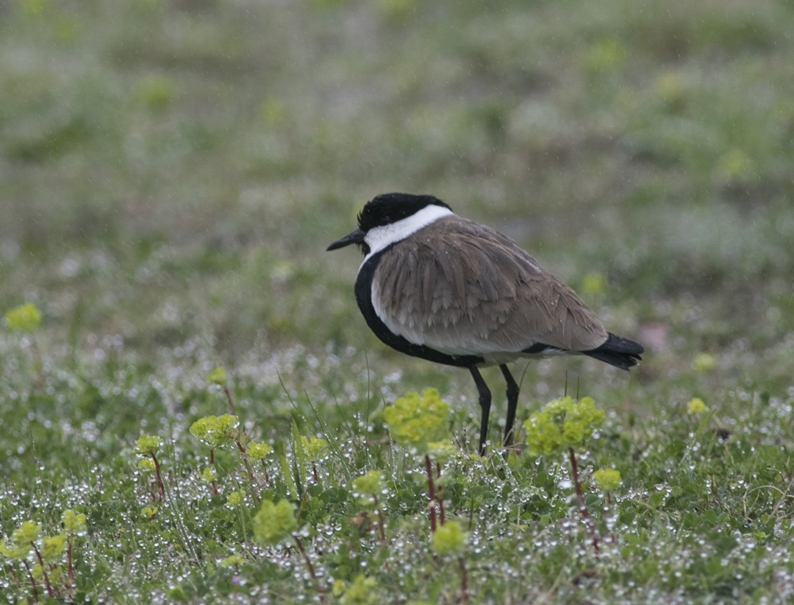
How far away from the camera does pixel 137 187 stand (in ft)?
38.4

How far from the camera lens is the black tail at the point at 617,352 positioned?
14.7 ft

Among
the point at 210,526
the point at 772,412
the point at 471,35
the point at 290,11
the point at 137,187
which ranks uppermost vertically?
the point at 290,11

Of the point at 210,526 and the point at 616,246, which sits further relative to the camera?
the point at 616,246

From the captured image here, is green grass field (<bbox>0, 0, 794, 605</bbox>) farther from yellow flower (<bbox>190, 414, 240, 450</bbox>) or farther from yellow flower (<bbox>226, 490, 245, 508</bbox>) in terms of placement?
yellow flower (<bbox>190, 414, 240, 450</bbox>)

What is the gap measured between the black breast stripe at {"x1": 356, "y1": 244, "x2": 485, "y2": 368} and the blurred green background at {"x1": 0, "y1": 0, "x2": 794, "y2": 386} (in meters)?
2.69

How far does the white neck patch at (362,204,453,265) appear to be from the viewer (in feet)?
17.0

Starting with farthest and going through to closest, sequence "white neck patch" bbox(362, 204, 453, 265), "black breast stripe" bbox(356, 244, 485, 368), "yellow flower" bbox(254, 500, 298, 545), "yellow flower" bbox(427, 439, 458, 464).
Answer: "white neck patch" bbox(362, 204, 453, 265) → "black breast stripe" bbox(356, 244, 485, 368) → "yellow flower" bbox(427, 439, 458, 464) → "yellow flower" bbox(254, 500, 298, 545)

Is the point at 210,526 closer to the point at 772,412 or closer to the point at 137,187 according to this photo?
the point at 772,412

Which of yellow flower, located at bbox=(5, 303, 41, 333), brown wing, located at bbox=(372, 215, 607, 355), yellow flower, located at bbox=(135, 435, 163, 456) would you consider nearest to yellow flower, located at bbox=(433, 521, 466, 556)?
yellow flower, located at bbox=(135, 435, 163, 456)

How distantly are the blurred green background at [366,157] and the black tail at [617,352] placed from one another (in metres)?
2.78

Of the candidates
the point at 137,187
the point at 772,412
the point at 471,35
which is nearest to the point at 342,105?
the point at 471,35

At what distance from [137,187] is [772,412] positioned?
852 cm

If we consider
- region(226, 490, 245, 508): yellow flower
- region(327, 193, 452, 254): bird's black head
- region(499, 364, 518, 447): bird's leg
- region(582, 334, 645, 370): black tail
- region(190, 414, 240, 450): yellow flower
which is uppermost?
region(327, 193, 452, 254): bird's black head

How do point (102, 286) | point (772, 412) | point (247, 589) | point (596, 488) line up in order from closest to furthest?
point (247, 589), point (596, 488), point (772, 412), point (102, 286)
